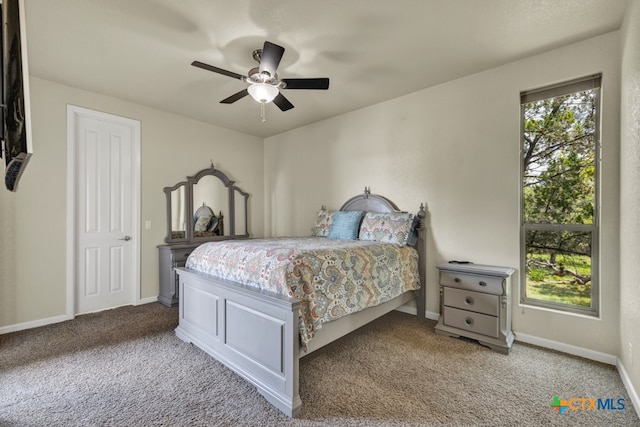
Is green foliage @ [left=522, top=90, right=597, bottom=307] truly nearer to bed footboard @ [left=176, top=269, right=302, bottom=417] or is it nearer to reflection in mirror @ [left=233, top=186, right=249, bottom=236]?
bed footboard @ [left=176, top=269, right=302, bottom=417]

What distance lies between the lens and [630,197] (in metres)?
2.05

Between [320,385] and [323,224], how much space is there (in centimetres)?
239

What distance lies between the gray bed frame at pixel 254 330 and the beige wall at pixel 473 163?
1269 mm

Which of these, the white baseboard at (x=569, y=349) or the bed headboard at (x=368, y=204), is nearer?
the white baseboard at (x=569, y=349)

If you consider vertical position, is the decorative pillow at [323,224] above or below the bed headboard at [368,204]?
below

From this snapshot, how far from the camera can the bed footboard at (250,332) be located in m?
1.85

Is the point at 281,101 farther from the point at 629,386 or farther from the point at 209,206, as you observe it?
the point at 629,386

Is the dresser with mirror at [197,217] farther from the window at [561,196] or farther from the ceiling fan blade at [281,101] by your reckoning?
the window at [561,196]

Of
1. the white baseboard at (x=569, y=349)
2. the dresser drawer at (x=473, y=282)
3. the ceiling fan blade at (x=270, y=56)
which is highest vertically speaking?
the ceiling fan blade at (x=270, y=56)

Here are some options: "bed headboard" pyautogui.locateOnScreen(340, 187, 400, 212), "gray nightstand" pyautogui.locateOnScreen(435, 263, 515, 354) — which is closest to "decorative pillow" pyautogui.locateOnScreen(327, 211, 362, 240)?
"bed headboard" pyautogui.locateOnScreen(340, 187, 400, 212)

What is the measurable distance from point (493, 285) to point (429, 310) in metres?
0.98

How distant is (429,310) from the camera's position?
350cm

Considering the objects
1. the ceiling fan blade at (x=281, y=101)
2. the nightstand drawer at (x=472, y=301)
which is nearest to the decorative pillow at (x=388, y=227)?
the nightstand drawer at (x=472, y=301)

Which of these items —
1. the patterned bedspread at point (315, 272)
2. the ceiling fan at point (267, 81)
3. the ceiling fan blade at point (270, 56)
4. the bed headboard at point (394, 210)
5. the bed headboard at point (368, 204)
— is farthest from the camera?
the bed headboard at point (368, 204)
